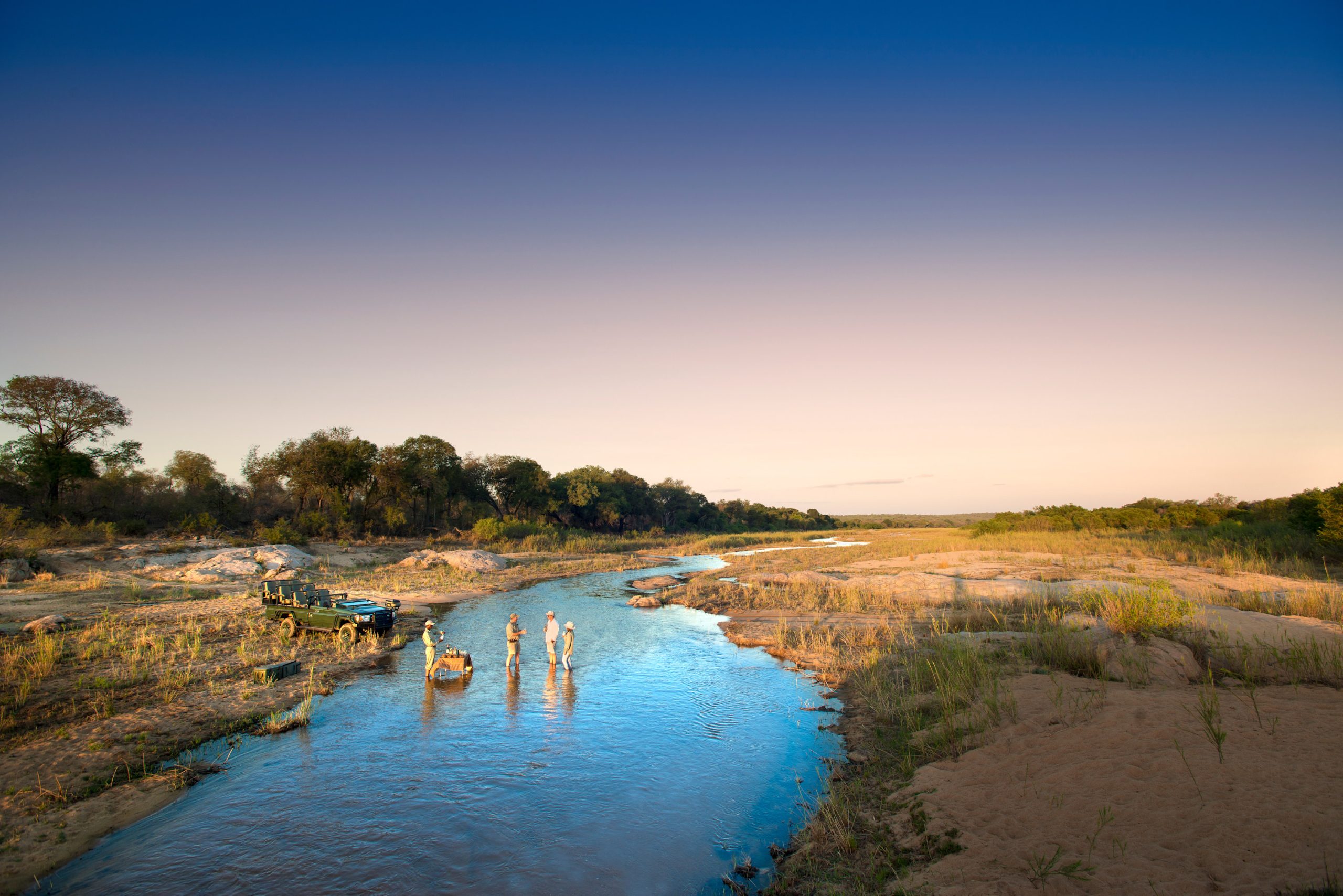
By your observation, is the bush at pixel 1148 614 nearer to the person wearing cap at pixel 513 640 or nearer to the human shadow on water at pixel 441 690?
the person wearing cap at pixel 513 640

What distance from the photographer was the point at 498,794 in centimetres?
955

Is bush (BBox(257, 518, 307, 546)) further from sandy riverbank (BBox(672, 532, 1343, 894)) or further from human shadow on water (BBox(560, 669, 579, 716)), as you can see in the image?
sandy riverbank (BBox(672, 532, 1343, 894))

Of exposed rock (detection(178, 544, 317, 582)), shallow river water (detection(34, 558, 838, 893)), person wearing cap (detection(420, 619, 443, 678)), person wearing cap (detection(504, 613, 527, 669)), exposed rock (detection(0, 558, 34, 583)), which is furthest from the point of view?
exposed rock (detection(178, 544, 317, 582))

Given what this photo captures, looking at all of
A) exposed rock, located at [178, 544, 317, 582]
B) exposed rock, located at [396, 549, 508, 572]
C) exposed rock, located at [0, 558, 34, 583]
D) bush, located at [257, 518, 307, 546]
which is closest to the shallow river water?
exposed rock, located at [178, 544, 317, 582]

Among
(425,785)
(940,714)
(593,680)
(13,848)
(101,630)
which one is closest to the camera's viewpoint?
(13,848)

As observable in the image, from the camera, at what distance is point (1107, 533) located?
162 ft

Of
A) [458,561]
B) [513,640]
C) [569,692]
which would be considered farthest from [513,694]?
[458,561]

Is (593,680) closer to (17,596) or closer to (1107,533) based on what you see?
(17,596)

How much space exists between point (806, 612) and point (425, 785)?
1904 cm

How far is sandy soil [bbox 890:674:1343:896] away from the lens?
5340 mm

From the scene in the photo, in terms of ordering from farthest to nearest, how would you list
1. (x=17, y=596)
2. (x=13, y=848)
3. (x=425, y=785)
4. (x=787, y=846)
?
(x=17, y=596) < (x=425, y=785) < (x=787, y=846) < (x=13, y=848)

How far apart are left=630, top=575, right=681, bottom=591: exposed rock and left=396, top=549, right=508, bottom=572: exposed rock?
12.2 m

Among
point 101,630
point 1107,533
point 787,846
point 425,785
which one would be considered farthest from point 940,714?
point 1107,533

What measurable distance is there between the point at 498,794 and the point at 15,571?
33326 mm
